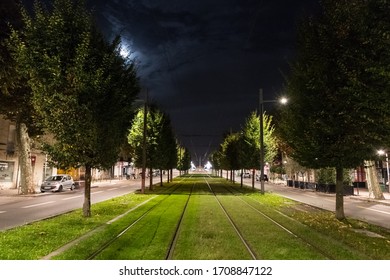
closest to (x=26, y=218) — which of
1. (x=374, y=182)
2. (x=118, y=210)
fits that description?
(x=118, y=210)

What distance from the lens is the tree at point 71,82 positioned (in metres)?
13.8

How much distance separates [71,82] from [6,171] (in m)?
29.3

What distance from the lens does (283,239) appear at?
10.5 m

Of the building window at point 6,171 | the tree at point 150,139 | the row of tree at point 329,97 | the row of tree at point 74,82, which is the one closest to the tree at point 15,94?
the building window at point 6,171

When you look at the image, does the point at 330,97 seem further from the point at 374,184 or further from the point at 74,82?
the point at 374,184

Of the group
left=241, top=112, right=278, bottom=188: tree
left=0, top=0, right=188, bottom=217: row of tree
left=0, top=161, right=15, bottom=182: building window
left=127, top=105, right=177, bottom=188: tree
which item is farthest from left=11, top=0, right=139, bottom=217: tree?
left=0, top=161, right=15, bottom=182: building window

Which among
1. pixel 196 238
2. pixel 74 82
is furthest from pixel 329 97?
pixel 74 82

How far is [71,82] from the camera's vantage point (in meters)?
14.3

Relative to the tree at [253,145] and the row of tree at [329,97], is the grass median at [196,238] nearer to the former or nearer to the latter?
the row of tree at [329,97]

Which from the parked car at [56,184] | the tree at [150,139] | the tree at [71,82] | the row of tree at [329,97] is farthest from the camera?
the tree at [150,139]

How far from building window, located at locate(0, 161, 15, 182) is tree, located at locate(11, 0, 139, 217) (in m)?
27.2

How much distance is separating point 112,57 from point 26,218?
8277mm

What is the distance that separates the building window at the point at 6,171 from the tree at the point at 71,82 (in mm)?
27189

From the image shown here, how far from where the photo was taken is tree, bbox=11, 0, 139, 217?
13844mm
